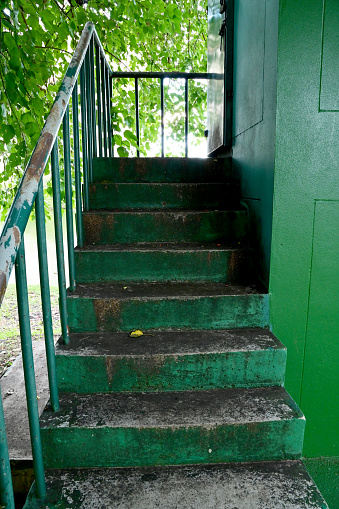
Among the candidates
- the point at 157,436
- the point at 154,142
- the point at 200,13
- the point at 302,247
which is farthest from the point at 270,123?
the point at 200,13

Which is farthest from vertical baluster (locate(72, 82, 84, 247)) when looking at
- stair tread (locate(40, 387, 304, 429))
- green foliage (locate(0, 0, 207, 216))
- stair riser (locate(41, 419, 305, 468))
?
stair riser (locate(41, 419, 305, 468))

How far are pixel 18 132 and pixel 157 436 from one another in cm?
239

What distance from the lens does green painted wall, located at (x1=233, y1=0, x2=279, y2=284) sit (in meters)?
2.11

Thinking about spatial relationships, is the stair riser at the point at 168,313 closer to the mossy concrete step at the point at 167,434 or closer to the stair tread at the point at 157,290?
the stair tread at the point at 157,290

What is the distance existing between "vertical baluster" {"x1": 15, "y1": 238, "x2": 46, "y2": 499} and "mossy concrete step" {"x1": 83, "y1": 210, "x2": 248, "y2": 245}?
129 cm

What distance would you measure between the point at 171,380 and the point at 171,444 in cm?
34

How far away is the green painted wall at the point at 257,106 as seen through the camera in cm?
211

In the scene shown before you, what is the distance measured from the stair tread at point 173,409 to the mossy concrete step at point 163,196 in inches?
59.3

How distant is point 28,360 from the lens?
1.37 metres

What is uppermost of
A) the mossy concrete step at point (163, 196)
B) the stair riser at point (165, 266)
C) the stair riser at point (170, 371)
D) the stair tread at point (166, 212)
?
the mossy concrete step at point (163, 196)

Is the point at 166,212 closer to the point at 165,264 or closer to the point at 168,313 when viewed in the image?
the point at 165,264

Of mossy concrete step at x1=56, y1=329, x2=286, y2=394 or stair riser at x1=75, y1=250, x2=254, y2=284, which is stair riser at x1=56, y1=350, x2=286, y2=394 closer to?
mossy concrete step at x1=56, y1=329, x2=286, y2=394

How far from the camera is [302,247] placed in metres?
2.11

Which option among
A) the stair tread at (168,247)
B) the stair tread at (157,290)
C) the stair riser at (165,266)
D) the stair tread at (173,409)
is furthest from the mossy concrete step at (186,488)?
the stair tread at (168,247)
